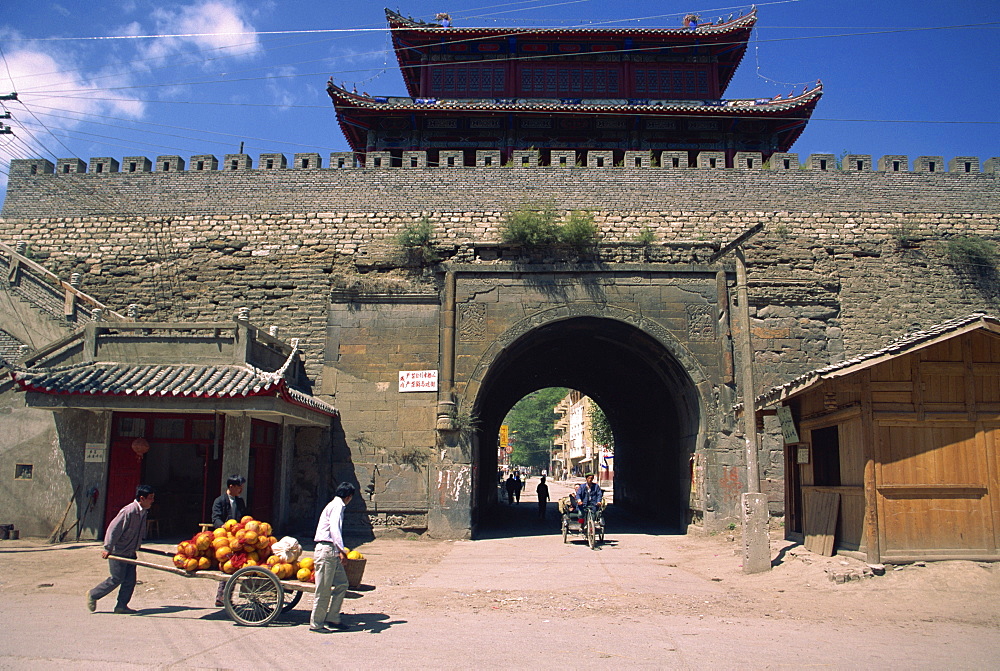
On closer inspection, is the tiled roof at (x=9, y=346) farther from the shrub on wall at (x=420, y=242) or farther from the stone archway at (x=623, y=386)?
the stone archway at (x=623, y=386)

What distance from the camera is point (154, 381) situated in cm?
1217

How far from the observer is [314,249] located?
57.4 ft

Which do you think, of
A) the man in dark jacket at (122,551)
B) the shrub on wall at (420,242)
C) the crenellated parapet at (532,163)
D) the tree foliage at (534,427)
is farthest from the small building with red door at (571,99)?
the tree foliage at (534,427)

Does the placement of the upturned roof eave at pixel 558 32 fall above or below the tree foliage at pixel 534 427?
above

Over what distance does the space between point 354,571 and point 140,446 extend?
749 cm

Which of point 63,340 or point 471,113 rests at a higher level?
point 471,113

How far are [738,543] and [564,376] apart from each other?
11405mm

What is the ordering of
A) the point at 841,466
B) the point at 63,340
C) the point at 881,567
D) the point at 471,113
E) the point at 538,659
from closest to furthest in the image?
the point at 538,659, the point at 881,567, the point at 841,466, the point at 63,340, the point at 471,113

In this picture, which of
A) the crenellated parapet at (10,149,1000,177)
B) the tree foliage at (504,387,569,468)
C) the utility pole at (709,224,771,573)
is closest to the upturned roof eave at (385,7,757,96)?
the crenellated parapet at (10,149,1000,177)

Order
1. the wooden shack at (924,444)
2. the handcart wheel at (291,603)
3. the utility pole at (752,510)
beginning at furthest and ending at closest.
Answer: the utility pole at (752,510)
the wooden shack at (924,444)
the handcart wheel at (291,603)

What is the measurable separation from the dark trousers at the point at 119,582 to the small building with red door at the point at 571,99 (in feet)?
66.8

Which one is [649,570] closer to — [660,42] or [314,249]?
[314,249]

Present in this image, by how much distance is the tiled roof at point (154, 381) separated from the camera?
38.3ft

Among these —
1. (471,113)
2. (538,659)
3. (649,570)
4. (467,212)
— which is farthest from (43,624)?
(471,113)
